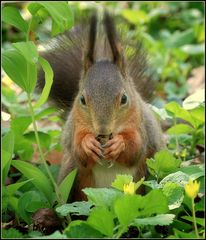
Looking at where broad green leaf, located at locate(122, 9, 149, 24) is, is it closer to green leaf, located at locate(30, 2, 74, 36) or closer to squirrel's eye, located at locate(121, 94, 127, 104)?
squirrel's eye, located at locate(121, 94, 127, 104)

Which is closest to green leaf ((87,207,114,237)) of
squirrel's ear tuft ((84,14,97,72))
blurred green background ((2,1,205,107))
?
squirrel's ear tuft ((84,14,97,72))

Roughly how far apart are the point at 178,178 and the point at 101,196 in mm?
340

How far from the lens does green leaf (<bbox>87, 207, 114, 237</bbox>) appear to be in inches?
75.3

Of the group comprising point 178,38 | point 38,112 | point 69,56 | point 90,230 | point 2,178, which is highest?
point 178,38

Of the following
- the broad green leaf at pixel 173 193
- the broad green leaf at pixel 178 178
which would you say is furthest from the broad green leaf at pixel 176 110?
the broad green leaf at pixel 173 193

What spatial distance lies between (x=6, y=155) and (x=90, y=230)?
37cm

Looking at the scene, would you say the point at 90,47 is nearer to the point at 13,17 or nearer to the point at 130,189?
the point at 13,17

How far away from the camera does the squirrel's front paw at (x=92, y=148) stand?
2627mm

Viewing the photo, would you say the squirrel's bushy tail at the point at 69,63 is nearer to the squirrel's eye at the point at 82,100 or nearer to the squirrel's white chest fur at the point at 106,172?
the squirrel's eye at the point at 82,100

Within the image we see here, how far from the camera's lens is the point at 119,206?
6.23 feet

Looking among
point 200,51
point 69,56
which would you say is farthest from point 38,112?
point 200,51

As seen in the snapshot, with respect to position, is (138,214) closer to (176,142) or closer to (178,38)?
(176,142)

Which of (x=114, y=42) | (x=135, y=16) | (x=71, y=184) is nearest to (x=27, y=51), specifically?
(x=71, y=184)

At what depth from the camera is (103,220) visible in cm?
192
